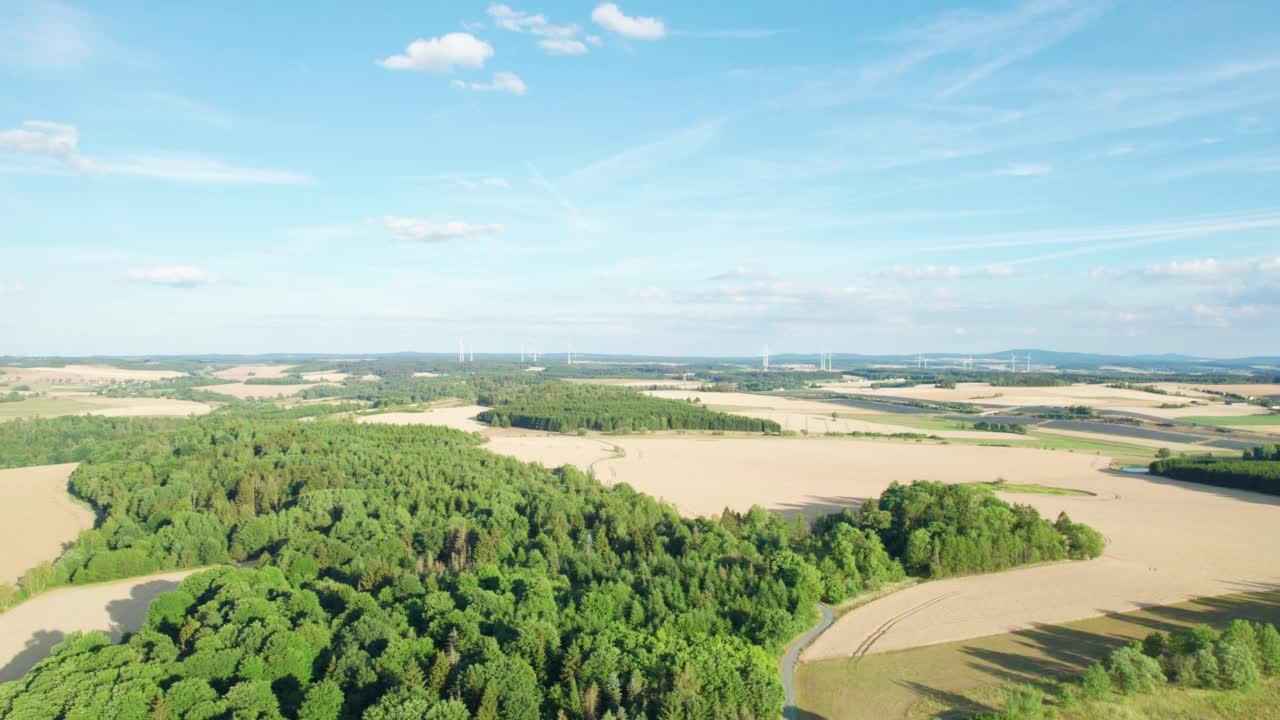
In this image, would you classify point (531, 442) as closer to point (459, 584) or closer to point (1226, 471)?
point (459, 584)

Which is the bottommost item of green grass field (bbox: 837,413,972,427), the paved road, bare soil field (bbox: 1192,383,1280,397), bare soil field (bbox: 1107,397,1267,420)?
the paved road

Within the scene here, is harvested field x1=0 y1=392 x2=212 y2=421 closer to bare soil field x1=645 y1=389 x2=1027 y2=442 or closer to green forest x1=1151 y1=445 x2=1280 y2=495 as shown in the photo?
bare soil field x1=645 y1=389 x2=1027 y2=442

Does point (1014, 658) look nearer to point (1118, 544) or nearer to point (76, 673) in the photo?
point (1118, 544)

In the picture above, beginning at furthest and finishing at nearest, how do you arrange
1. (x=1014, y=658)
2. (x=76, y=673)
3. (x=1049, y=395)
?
(x=1049, y=395) → (x=1014, y=658) → (x=76, y=673)

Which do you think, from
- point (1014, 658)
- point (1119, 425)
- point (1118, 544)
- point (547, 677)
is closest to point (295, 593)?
point (547, 677)

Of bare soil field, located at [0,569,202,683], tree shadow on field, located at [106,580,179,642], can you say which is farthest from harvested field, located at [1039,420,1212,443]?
bare soil field, located at [0,569,202,683]

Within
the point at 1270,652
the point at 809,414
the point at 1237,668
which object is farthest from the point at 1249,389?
the point at 1237,668
